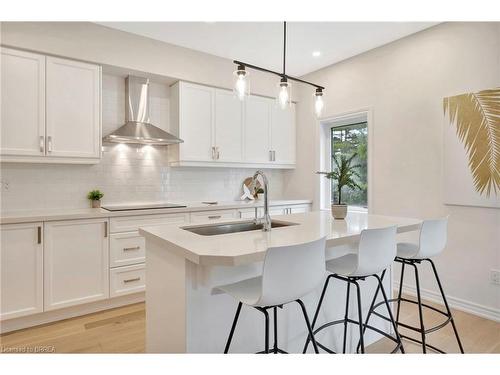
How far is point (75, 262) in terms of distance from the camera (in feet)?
9.41

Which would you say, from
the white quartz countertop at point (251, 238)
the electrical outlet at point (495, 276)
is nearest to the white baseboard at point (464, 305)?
the electrical outlet at point (495, 276)

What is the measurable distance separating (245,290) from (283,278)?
25 centimetres

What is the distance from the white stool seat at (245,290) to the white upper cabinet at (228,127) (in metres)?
2.52

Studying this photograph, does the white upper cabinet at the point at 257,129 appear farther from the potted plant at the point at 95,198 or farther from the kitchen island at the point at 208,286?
the kitchen island at the point at 208,286

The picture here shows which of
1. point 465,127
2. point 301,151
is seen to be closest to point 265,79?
point 301,151

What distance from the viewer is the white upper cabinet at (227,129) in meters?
3.80

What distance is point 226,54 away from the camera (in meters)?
3.93

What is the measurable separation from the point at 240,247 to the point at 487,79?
277 centimetres

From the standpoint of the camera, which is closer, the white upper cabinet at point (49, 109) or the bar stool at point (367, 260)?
the bar stool at point (367, 260)

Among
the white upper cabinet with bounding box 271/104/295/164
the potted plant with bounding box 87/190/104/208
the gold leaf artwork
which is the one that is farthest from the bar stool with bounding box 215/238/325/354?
the white upper cabinet with bounding box 271/104/295/164

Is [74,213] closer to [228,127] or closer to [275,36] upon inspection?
[228,127]

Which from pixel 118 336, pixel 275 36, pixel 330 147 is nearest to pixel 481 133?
pixel 330 147

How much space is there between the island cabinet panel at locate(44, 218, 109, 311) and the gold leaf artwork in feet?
11.1
